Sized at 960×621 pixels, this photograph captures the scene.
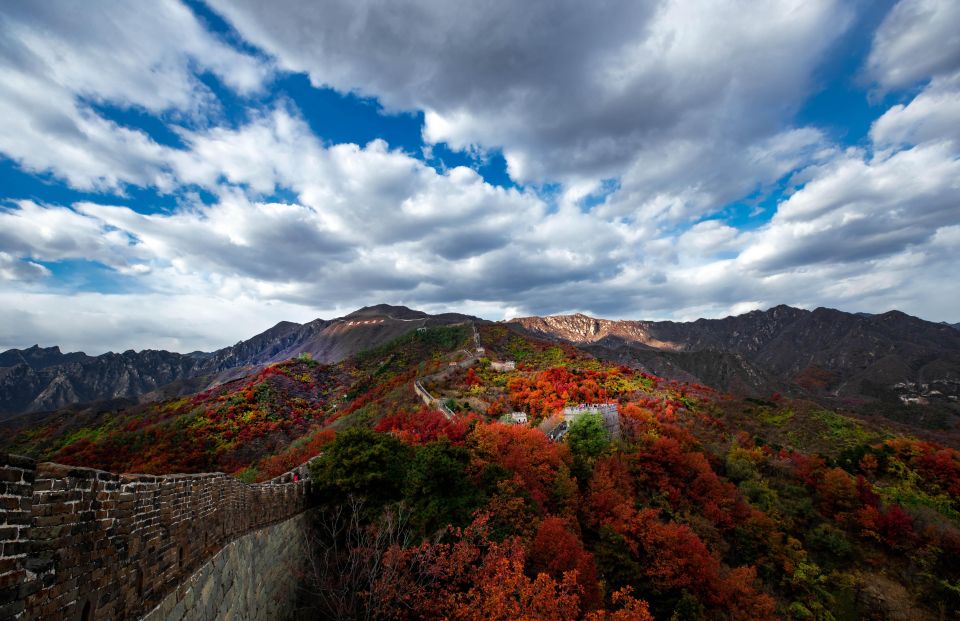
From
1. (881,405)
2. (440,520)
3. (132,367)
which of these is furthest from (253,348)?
(881,405)

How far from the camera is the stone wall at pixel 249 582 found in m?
7.32

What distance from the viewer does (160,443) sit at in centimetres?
4291

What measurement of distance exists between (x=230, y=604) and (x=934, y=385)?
614 feet

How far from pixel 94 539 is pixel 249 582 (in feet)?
24.3

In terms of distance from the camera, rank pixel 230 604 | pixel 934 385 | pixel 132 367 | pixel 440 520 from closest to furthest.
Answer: pixel 230 604, pixel 440 520, pixel 934 385, pixel 132 367

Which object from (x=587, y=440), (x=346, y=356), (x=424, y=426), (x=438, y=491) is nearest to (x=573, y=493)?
(x=587, y=440)

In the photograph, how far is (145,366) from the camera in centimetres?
15562

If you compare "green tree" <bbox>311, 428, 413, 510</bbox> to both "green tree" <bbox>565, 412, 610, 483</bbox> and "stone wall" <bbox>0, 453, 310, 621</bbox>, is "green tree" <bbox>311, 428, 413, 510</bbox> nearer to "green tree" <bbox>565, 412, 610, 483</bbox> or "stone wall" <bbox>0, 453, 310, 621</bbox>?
"stone wall" <bbox>0, 453, 310, 621</bbox>

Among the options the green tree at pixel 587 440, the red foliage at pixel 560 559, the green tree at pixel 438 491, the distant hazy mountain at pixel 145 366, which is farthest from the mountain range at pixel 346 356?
the red foliage at pixel 560 559

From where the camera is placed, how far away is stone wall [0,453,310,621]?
13.2 ft

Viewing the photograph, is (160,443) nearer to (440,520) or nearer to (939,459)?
(440,520)

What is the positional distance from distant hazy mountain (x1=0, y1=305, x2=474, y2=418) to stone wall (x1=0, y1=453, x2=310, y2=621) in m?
118

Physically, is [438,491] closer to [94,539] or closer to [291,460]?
[94,539]

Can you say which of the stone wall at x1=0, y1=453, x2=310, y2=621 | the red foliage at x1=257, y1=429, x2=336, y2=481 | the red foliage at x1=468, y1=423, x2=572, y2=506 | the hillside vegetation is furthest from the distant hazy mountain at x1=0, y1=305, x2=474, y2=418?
the stone wall at x1=0, y1=453, x2=310, y2=621
